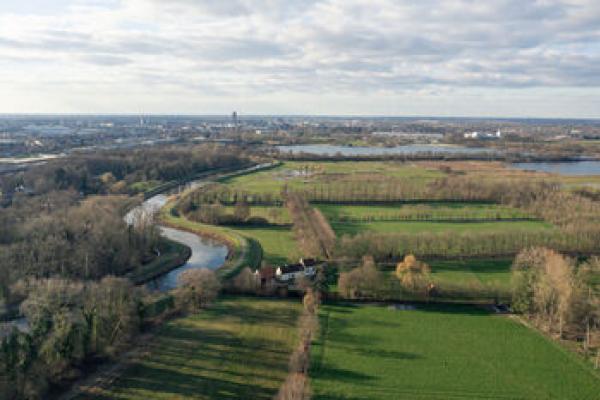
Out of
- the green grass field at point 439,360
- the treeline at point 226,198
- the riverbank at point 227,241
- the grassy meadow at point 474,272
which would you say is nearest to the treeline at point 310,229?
the treeline at point 226,198

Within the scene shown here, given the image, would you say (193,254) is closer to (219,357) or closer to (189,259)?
(189,259)

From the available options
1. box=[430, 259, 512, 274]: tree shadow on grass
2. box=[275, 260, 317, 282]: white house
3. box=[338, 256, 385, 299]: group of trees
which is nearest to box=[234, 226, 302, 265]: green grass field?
box=[275, 260, 317, 282]: white house

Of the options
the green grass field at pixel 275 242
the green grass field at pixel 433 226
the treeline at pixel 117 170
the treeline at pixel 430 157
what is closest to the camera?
the green grass field at pixel 275 242

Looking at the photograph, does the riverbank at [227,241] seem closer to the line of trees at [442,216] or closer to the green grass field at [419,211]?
the green grass field at [419,211]

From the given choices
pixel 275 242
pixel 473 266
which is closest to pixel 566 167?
pixel 473 266

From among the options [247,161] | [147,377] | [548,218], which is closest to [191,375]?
[147,377]

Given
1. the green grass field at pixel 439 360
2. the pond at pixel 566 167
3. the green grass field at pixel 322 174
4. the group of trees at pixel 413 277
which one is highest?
the pond at pixel 566 167
